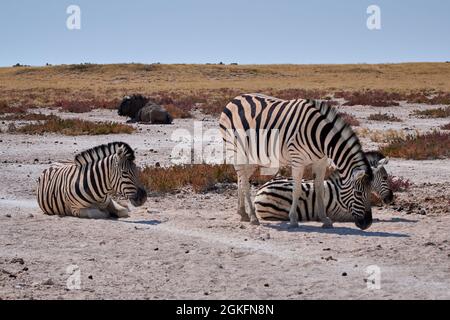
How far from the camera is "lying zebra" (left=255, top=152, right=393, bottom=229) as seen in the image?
1076cm

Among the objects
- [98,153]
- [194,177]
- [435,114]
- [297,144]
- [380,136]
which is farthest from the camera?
[435,114]

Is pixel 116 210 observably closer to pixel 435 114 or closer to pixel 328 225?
pixel 328 225

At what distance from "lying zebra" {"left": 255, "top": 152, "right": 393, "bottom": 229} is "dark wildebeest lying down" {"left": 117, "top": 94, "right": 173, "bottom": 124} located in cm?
1811

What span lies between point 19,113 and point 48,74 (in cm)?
7161

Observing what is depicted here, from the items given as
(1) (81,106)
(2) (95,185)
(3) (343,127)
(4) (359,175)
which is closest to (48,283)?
(2) (95,185)

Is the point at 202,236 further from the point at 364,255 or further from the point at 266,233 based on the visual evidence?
the point at 364,255

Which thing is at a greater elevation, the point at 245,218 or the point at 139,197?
the point at 139,197

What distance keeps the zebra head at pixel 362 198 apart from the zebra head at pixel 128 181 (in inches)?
130

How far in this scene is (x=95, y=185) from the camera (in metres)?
11.1

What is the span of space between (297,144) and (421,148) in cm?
892

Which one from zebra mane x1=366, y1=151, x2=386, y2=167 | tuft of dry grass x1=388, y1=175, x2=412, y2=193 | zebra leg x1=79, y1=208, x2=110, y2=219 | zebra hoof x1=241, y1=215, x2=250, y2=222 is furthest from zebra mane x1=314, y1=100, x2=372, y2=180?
zebra leg x1=79, y1=208, x2=110, y2=219

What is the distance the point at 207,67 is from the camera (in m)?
109
